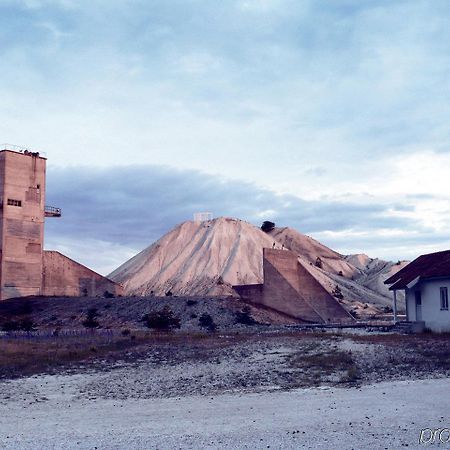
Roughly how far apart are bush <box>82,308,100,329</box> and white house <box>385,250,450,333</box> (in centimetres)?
1885

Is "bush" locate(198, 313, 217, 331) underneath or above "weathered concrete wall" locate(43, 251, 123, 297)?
underneath

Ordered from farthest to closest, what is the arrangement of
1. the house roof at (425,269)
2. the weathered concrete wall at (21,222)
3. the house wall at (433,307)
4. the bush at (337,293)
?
the bush at (337,293) < the weathered concrete wall at (21,222) < the house roof at (425,269) < the house wall at (433,307)

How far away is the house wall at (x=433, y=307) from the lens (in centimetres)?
2939

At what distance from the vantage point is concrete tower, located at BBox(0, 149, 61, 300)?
5866 centimetres

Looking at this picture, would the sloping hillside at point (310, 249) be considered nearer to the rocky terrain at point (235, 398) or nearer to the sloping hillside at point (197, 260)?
the sloping hillside at point (197, 260)

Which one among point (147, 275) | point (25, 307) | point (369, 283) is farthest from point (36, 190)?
point (369, 283)

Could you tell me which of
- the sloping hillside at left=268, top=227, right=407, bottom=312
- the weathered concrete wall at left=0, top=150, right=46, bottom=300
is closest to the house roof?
the weathered concrete wall at left=0, top=150, right=46, bottom=300

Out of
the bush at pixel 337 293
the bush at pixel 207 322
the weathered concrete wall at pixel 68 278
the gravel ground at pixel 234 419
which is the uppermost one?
the weathered concrete wall at pixel 68 278

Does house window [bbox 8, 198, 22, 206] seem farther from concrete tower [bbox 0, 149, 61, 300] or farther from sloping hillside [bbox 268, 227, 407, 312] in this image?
sloping hillside [bbox 268, 227, 407, 312]

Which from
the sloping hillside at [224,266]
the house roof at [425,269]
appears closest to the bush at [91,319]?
the sloping hillside at [224,266]

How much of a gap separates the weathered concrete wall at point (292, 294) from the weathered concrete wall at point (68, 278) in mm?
20463

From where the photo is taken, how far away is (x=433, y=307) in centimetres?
3027

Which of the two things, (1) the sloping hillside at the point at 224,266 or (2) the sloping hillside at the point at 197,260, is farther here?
(2) the sloping hillside at the point at 197,260

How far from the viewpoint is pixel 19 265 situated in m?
59.7
